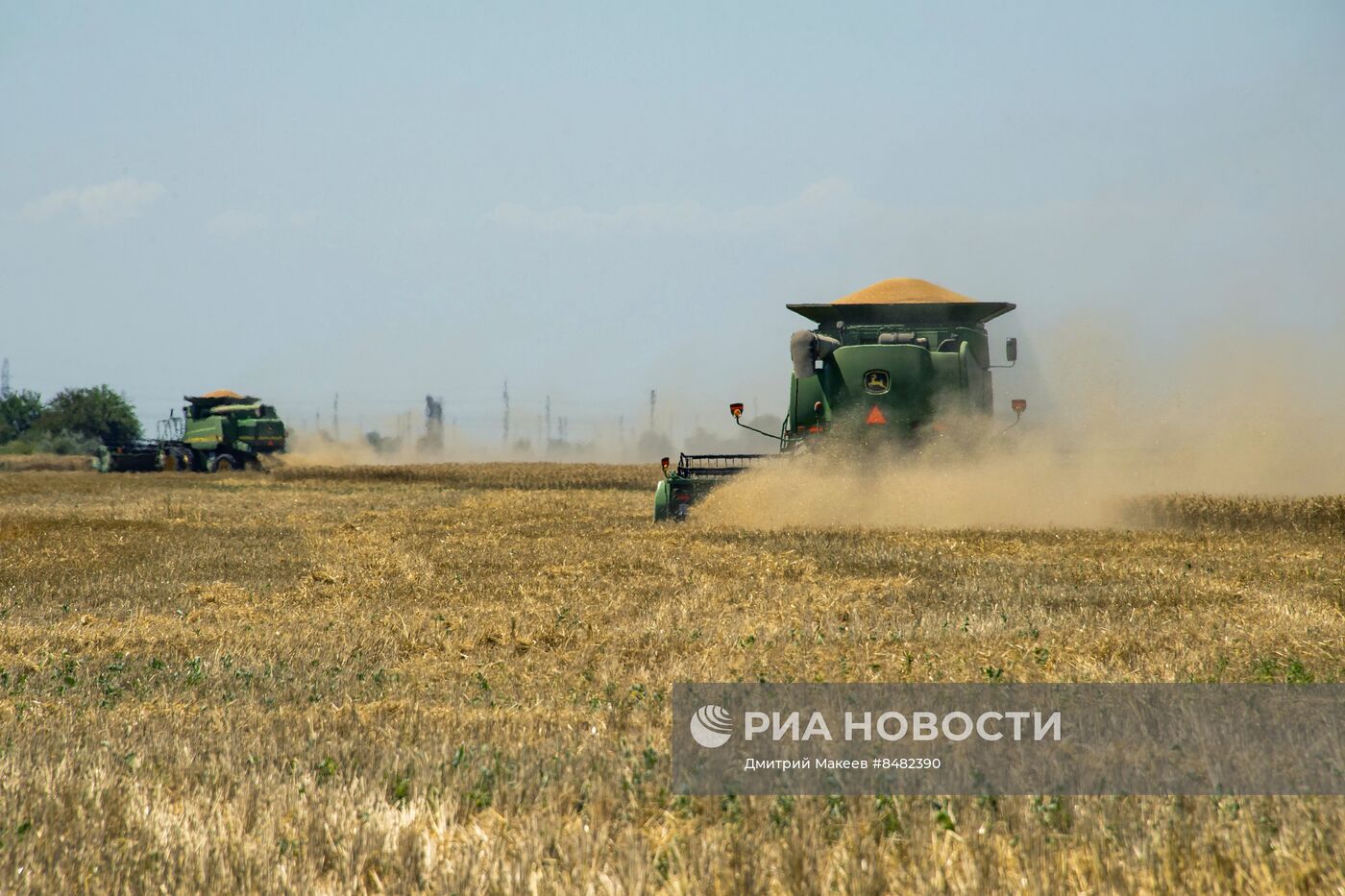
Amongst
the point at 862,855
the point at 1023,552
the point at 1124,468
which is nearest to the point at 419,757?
the point at 862,855

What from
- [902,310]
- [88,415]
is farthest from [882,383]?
[88,415]

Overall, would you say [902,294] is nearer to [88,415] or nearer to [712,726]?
[712,726]

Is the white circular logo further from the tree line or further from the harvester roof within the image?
the tree line

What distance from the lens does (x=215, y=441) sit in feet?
172

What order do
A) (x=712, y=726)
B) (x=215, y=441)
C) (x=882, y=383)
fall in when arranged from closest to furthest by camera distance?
(x=712, y=726) < (x=882, y=383) < (x=215, y=441)

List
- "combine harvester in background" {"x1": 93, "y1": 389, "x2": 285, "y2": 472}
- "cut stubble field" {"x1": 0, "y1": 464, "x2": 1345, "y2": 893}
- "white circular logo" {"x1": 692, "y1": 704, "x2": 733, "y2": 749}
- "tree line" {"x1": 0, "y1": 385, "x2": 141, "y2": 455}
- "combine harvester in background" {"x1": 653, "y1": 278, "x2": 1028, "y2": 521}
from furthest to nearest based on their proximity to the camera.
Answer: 1. "tree line" {"x1": 0, "y1": 385, "x2": 141, "y2": 455}
2. "combine harvester in background" {"x1": 93, "y1": 389, "x2": 285, "y2": 472}
3. "combine harvester in background" {"x1": 653, "y1": 278, "x2": 1028, "y2": 521}
4. "white circular logo" {"x1": 692, "y1": 704, "x2": 733, "y2": 749}
5. "cut stubble field" {"x1": 0, "y1": 464, "x2": 1345, "y2": 893}

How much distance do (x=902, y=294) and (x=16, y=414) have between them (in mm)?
89694

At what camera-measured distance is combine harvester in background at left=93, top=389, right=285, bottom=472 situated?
52.3 m

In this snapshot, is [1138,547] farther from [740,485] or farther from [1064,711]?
[1064,711]

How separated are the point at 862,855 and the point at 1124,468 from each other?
749 inches

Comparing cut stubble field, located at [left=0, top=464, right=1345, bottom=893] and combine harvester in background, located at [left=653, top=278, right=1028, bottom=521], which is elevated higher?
combine harvester in background, located at [left=653, top=278, right=1028, bottom=521]

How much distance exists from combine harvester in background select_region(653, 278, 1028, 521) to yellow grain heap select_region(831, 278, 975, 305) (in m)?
0.11

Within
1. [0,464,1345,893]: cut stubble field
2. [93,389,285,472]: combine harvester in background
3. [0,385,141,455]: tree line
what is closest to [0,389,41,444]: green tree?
[0,385,141,455]: tree line

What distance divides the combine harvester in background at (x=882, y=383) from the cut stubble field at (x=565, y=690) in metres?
3.14
